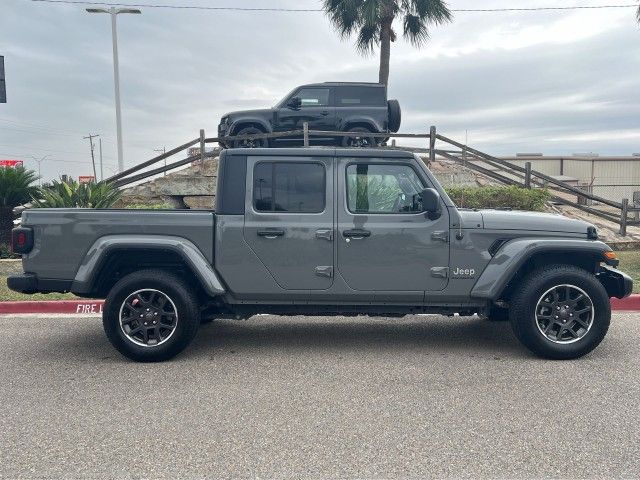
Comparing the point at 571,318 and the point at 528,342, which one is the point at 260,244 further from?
the point at 571,318

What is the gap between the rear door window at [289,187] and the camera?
483 cm

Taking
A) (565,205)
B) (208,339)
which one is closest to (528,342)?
(208,339)

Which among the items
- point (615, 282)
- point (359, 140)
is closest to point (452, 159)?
point (359, 140)

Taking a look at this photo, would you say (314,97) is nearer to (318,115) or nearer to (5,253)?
(318,115)

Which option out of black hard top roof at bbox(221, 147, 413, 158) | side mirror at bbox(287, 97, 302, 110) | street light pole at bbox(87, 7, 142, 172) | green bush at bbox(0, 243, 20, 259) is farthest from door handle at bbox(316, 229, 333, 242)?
street light pole at bbox(87, 7, 142, 172)

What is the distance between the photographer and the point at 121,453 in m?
3.08

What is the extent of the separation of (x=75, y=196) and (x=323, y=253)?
24.5ft

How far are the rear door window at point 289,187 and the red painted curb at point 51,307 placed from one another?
131 inches

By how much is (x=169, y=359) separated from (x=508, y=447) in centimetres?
302

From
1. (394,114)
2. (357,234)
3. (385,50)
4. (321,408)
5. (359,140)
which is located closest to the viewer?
(321,408)

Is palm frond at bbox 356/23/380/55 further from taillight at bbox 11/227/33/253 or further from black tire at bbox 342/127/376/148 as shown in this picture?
taillight at bbox 11/227/33/253

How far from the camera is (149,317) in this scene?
473 centimetres

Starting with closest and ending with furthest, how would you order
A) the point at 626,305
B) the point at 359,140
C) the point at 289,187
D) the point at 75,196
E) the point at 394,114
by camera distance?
the point at 289,187 < the point at 626,305 < the point at 75,196 < the point at 359,140 < the point at 394,114

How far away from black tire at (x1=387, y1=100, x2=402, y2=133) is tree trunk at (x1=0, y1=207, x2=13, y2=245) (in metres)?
9.94
